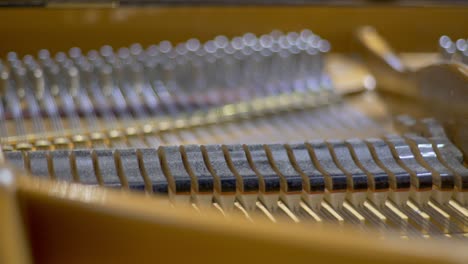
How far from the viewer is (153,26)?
9.25ft

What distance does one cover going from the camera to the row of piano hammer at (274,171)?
1656 millimetres

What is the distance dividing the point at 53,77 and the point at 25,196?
Answer: 61.7 inches

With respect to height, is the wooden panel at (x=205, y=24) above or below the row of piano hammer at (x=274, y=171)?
above

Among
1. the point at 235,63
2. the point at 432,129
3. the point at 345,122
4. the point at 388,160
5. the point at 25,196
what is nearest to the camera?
the point at 25,196

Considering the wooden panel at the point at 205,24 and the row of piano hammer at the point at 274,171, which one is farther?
the wooden panel at the point at 205,24

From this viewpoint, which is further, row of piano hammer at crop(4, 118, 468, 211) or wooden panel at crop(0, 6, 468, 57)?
wooden panel at crop(0, 6, 468, 57)

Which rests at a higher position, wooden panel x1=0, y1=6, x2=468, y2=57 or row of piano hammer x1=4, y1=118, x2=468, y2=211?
wooden panel x1=0, y1=6, x2=468, y2=57

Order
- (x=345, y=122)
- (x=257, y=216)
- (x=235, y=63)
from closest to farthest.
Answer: (x=257, y=216) < (x=345, y=122) < (x=235, y=63)

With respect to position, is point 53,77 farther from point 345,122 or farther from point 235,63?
point 345,122

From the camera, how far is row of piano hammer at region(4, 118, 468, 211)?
5.43ft

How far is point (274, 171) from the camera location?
175 centimetres

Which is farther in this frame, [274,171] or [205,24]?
[205,24]

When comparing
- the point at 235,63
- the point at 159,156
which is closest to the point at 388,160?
the point at 159,156

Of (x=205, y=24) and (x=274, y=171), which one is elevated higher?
(x=205, y=24)
